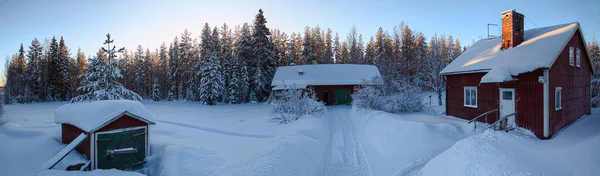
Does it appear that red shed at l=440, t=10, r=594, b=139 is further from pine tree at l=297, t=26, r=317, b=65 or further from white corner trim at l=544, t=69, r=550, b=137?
pine tree at l=297, t=26, r=317, b=65

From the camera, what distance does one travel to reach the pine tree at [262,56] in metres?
39.0

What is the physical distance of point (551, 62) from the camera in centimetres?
1154

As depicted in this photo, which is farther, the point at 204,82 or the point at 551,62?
the point at 204,82

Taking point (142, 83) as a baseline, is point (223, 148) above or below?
below

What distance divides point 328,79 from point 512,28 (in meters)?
20.0

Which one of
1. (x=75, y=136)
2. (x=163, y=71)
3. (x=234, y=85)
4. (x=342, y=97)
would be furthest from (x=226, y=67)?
(x=75, y=136)

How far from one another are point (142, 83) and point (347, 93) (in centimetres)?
4723

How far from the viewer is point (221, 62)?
4209 cm

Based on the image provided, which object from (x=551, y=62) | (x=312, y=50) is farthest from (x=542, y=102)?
(x=312, y=50)

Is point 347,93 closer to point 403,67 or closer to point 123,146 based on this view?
point 403,67

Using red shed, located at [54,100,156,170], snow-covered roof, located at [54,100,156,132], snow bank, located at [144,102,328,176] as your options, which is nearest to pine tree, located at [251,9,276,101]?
snow bank, located at [144,102,328,176]

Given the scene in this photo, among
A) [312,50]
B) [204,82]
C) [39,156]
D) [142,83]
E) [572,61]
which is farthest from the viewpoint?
[142,83]

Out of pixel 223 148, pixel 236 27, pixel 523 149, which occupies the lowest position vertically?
pixel 223 148

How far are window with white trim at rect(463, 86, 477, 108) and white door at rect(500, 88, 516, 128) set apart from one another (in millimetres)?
1666
